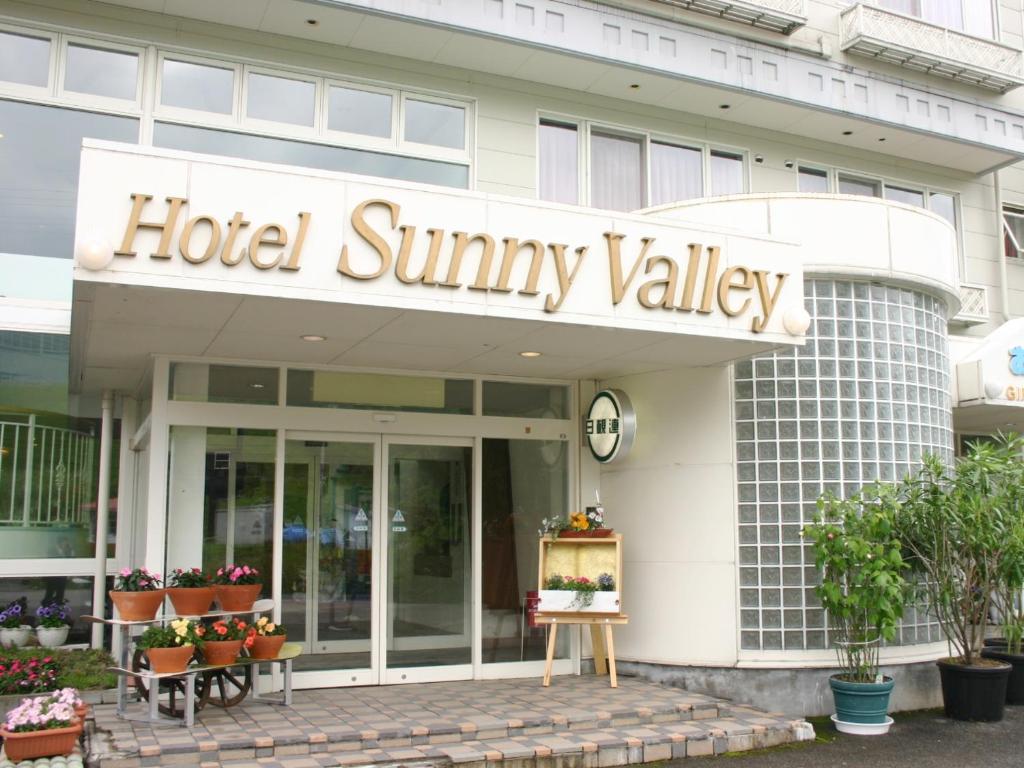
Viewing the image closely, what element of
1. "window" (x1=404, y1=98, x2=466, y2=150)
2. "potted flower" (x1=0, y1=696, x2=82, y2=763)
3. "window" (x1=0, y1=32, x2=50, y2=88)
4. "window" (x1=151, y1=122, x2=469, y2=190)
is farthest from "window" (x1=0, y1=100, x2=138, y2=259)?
"potted flower" (x1=0, y1=696, x2=82, y2=763)

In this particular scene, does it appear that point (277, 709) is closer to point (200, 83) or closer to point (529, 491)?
point (529, 491)

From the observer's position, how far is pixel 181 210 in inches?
253

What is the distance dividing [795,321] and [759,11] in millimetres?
5050

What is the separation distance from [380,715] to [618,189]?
6.56 metres

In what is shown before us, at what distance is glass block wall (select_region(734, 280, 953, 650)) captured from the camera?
29.8 ft

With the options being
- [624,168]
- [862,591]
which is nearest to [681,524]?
[862,591]

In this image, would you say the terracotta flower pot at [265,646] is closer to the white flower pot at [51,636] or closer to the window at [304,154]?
the white flower pot at [51,636]

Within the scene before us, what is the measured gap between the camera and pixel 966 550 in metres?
8.66

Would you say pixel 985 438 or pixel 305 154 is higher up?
pixel 305 154

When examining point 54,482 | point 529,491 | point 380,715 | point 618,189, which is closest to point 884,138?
point 618,189

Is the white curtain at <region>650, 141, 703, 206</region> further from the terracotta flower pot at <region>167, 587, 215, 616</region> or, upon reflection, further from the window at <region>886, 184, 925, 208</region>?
the terracotta flower pot at <region>167, 587, 215, 616</region>

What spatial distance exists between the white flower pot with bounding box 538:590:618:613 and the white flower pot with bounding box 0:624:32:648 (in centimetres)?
485

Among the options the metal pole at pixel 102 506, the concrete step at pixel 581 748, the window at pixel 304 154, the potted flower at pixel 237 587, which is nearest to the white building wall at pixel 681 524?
the concrete step at pixel 581 748

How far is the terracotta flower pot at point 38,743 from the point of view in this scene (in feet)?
21.4
